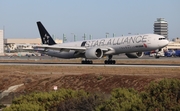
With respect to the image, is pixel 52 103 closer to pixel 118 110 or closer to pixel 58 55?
pixel 118 110

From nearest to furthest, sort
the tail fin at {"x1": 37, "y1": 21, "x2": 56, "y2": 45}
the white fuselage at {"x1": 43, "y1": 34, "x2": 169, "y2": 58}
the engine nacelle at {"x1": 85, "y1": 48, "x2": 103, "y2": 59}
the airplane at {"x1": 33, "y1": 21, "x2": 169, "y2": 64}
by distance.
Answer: the white fuselage at {"x1": 43, "y1": 34, "x2": 169, "y2": 58}, the airplane at {"x1": 33, "y1": 21, "x2": 169, "y2": 64}, the engine nacelle at {"x1": 85, "y1": 48, "x2": 103, "y2": 59}, the tail fin at {"x1": 37, "y1": 21, "x2": 56, "y2": 45}

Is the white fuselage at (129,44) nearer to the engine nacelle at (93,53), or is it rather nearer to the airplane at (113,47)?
the airplane at (113,47)

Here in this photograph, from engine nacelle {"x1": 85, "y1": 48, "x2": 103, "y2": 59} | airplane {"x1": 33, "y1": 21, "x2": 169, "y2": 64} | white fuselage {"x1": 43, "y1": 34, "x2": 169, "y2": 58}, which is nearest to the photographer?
white fuselage {"x1": 43, "y1": 34, "x2": 169, "y2": 58}

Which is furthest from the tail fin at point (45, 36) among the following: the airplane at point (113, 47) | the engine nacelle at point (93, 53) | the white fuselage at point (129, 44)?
the engine nacelle at point (93, 53)

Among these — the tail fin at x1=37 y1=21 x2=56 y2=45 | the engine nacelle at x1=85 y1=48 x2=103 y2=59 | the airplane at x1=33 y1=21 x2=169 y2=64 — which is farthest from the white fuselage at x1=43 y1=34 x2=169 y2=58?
the tail fin at x1=37 y1=21 x2=56 y2=45

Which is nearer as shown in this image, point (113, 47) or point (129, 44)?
point (129, 44)

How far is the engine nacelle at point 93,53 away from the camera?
206ft

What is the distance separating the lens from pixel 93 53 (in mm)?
62688

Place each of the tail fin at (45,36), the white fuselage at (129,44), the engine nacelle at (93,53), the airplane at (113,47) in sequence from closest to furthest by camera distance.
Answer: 1. the white fuselage at (129,44)
2. the airplane at (113,47)
3. the engine nacelle at (93,53)
4. the tail fin at (45,36)

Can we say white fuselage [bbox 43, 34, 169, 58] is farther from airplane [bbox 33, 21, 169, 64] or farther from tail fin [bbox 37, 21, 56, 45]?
tail fin [bbox 37, 21, 56, 45]

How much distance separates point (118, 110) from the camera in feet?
59.8

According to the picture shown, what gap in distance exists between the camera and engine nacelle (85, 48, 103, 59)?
6272 cm

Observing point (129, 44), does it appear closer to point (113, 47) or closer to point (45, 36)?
point (113, 47)

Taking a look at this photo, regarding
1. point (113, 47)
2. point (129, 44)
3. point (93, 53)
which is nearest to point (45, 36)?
point (93, 53)
